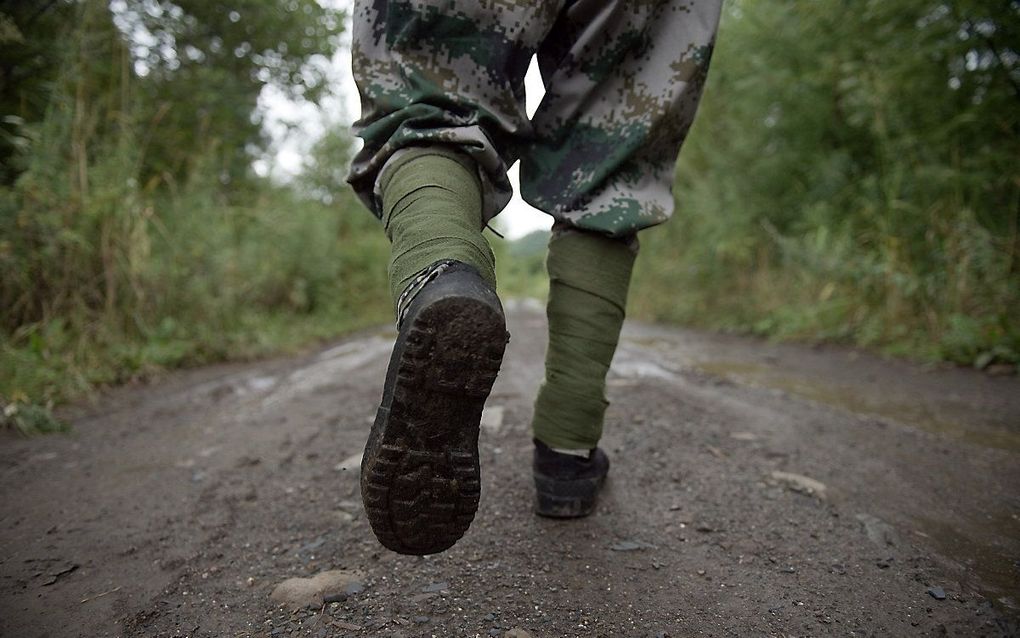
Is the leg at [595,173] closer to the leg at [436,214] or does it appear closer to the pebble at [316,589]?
the leg at [436,214]

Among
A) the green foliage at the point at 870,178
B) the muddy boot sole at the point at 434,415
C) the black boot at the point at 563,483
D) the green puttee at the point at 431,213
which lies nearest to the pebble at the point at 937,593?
the black boot at the point at 563,483

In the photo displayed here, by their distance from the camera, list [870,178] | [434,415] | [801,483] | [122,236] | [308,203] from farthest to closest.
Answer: [308,203] → [870,178] → [122,236] → [801,483] → [434,415]

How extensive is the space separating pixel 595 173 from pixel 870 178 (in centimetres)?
407

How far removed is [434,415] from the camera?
0.81m

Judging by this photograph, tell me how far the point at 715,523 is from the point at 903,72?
3.86 meters

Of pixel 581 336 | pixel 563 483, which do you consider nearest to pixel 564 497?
pixel 563 483

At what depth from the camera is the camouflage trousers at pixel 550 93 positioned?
39.8 inches

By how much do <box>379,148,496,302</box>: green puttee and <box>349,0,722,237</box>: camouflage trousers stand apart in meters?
0.04

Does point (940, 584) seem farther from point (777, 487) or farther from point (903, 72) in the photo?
point (903, 72)

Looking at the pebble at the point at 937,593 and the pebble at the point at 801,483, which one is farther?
the pebble at the point at 801,483

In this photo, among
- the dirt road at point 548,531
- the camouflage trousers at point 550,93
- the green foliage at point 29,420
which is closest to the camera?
the dirt road at point 548,531

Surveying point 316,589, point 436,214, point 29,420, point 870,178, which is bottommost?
point 29,420

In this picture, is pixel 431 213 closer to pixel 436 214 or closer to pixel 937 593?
pixel 436 214

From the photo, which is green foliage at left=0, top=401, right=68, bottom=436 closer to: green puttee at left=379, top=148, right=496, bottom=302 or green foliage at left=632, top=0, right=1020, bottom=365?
green puttee at left=379, top=148, right=496, bottom=302
